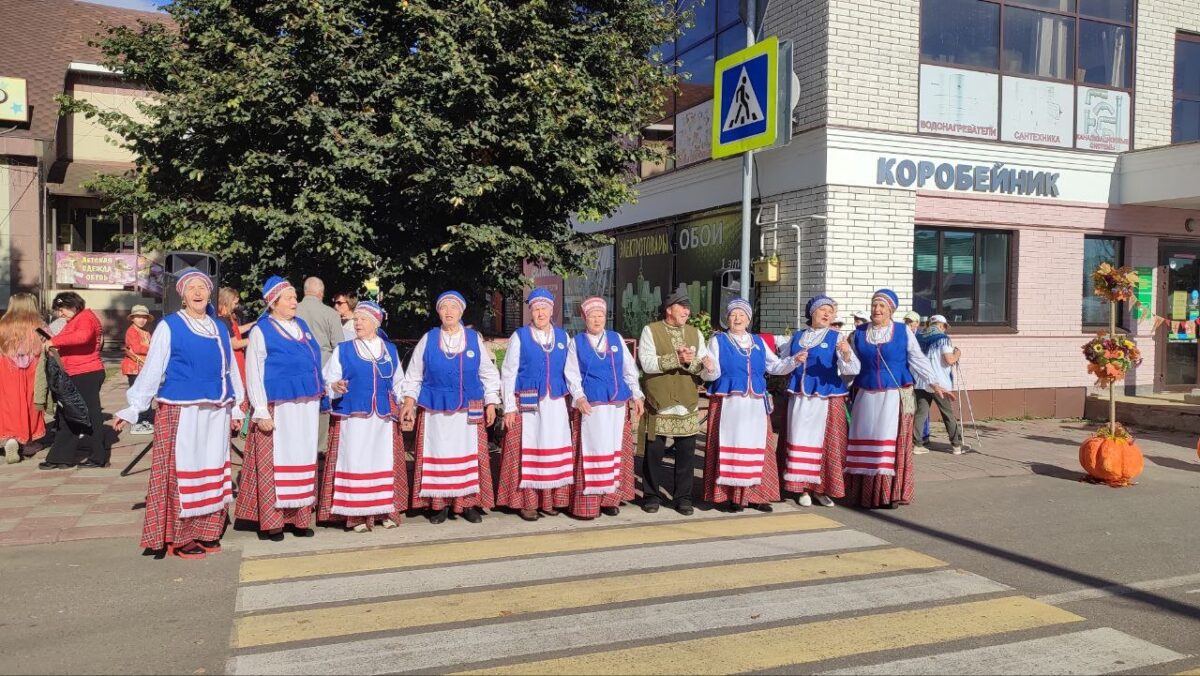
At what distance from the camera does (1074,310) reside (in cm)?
1328

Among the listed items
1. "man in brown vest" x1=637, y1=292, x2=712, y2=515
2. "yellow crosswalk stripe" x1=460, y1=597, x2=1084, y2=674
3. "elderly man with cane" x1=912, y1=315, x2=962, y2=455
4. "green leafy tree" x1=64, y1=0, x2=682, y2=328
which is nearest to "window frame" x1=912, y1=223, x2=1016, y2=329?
"elderly man with cane" x1=912, y1=315, x2=962, y2=455

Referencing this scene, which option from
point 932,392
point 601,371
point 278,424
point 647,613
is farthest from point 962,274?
point 278,424

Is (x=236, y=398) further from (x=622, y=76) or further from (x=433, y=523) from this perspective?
(x=622, y=76)

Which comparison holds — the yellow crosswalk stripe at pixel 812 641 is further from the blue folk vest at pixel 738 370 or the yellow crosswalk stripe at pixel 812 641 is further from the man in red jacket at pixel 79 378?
the man in red jacket at pixel 79 378

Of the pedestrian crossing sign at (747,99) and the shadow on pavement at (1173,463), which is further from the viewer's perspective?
the shadow on pavement at (1173,463)

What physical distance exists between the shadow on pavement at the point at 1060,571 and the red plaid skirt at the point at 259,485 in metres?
4.91

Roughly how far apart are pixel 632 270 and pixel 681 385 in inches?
409

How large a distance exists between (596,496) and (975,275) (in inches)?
328

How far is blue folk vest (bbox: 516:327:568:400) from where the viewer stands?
7.07m

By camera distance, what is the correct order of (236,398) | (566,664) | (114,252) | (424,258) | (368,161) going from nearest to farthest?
(566,664) < (236,398) < (368,161) < (424,258) < (114,252)

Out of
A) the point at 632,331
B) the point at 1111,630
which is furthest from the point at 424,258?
the point at 632,331

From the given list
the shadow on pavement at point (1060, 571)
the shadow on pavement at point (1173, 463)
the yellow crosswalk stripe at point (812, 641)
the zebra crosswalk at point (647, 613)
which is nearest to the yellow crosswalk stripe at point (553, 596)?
the zebra crosswalk at point (647, 613)

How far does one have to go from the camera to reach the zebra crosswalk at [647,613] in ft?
13.8

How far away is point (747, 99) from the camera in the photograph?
8711mm
